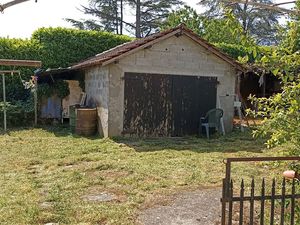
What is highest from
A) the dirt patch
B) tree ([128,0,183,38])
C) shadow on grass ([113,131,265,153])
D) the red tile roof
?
tree ([128,0,183,38])

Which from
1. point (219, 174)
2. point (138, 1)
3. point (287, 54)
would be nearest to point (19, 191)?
point (219, 174)

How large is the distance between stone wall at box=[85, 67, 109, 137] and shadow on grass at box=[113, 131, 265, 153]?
3.14 ft

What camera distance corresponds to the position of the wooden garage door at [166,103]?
12188 mm

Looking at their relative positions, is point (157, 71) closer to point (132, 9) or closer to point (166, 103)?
point (166, 103)

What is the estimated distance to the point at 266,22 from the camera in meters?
31.6

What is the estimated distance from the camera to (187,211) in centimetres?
510

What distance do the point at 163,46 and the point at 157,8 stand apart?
19.0 meters

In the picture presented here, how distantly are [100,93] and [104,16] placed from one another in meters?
19.3

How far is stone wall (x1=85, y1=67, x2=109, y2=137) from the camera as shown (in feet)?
39.3

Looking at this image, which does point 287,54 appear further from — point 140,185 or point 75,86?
point 75,86

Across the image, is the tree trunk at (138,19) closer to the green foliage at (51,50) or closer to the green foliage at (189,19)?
the green foliage at (189,19)

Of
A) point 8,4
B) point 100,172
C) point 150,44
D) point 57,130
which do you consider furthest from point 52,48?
point 8,4

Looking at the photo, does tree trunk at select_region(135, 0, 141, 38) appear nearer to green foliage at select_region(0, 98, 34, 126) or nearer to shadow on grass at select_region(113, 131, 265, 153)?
green foliage at select_region(0, 98, 34, 126)

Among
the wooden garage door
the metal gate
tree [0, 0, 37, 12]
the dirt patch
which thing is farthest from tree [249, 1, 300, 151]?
the wooden garage door
